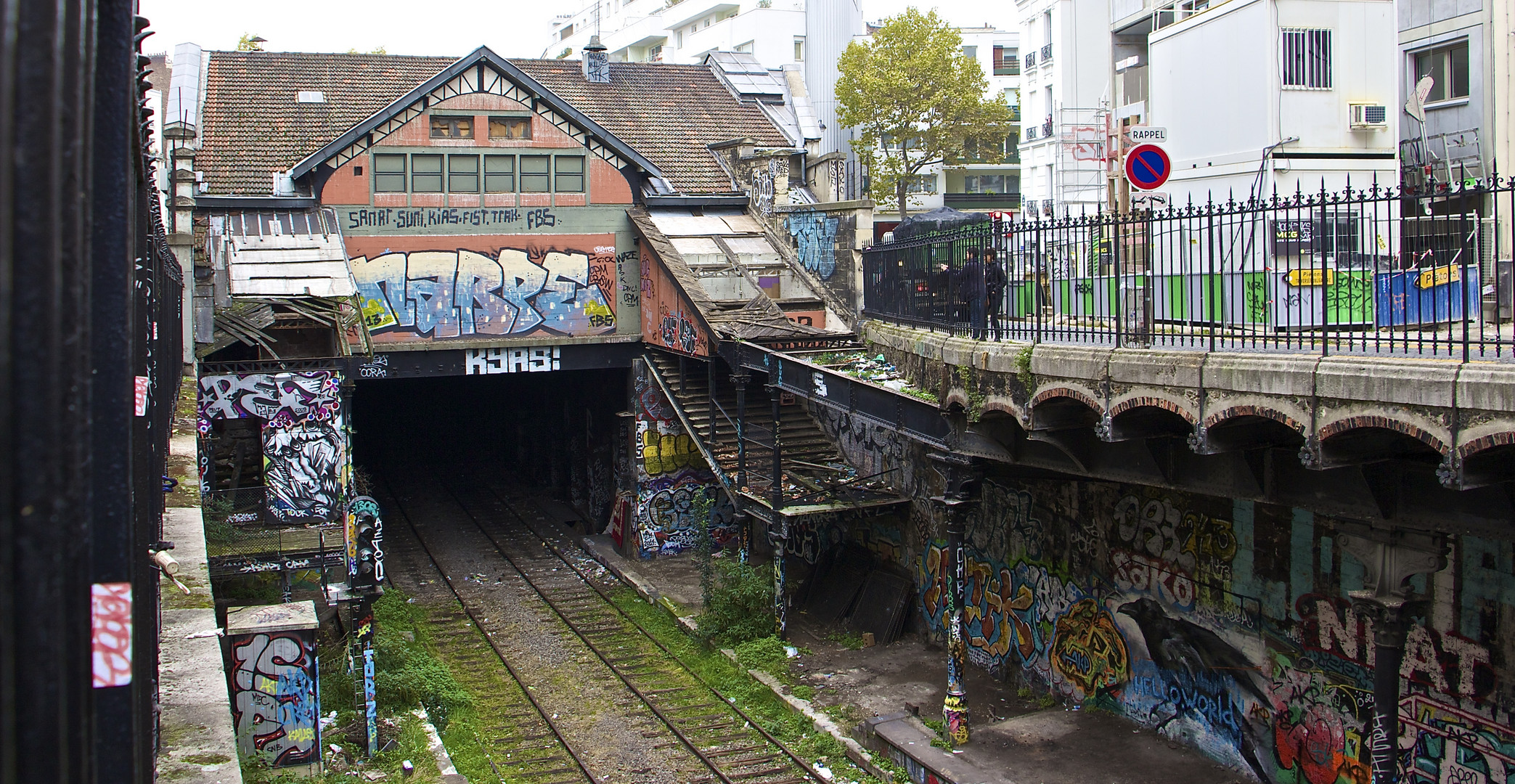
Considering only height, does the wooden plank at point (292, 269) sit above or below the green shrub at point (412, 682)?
above

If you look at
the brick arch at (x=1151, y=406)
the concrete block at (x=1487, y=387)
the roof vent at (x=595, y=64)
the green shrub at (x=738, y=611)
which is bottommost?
the green shrub at (x=738, y=611)

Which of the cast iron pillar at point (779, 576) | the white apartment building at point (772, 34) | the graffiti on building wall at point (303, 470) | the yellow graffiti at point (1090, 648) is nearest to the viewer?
the yellow graffiti at point (1090, 648)

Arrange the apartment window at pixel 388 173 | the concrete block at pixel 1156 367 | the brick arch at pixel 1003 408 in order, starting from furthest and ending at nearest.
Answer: the apartment window at pixel 388 173
the brick arch at pixel 1003 408
the concrete block at pixel 1156 367

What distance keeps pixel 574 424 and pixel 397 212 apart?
26.7 feet

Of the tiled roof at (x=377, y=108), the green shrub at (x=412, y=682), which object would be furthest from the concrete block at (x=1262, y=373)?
the tiled roof at (x=377, y=108)

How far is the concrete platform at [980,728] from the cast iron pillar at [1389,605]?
4.15 meters

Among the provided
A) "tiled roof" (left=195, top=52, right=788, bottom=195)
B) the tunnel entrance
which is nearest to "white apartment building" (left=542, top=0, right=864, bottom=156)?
"tiled roof" (left=195, top=52, right=788, bottom=195)

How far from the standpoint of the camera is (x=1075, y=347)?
40.3ft

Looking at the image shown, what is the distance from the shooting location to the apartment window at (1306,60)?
15.9 m

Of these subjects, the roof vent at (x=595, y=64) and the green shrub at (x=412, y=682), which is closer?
the green shrub at (x=412, y=682)

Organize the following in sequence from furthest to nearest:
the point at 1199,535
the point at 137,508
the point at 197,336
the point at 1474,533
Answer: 1. the point at 197,336
2. the point at 1199,535
3. the point at 1474,533
4. the point at 137,508

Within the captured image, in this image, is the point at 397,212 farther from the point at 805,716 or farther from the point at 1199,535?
the point at 1199,535

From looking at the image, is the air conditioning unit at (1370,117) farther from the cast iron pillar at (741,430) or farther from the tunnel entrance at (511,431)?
the tunnel entrance at (511,431)

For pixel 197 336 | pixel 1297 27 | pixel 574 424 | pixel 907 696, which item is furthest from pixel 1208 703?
pixel 574 424
